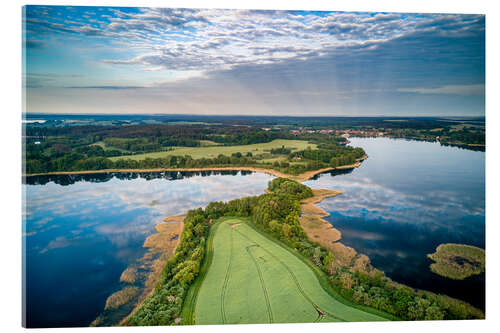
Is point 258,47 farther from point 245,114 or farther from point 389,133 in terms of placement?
point 389,133

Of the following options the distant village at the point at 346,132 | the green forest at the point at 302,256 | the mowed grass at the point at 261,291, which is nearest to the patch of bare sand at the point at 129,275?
the green forest at the point at 302,256

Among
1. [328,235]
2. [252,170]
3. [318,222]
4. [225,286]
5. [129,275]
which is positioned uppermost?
[252,170]

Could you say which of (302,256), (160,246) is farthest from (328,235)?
(160,246)

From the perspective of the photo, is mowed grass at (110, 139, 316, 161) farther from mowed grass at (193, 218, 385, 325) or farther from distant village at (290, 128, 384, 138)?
mowed grass at (193, 218, 385, 325)

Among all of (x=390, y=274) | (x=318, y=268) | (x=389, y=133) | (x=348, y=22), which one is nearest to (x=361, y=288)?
(x=318, y=268)

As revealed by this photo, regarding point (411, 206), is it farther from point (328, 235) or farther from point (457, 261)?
point (328, 235)

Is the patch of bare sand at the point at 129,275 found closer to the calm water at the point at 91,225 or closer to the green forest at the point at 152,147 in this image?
the calm water at the point at 91,225
